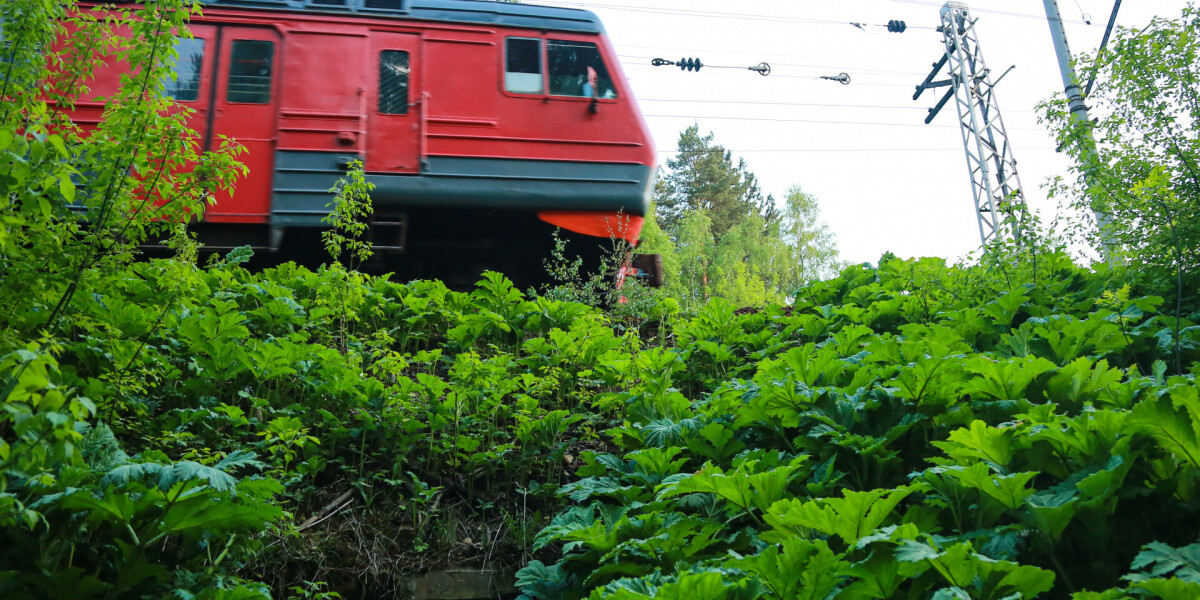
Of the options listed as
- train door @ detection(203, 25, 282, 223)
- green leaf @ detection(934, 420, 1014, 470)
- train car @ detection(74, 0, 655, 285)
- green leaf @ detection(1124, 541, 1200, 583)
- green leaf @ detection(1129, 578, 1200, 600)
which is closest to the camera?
green leaf @ detection(1129, 578, 1200, 600)

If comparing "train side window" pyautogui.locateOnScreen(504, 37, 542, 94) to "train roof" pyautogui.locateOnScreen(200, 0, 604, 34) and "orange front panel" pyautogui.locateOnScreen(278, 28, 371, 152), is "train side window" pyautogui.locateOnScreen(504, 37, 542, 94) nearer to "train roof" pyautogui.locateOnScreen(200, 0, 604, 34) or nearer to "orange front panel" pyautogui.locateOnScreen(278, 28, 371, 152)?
"train roof" pyautogui.locateOnScreen(200, 0, 604, 34)

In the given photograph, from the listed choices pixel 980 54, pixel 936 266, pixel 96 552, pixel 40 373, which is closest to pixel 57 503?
pixel 96 552

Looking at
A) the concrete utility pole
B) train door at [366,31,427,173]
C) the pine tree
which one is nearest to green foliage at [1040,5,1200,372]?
the concrete utility pole

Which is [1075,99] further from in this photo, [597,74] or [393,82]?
[393,82]

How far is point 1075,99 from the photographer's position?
319 inches

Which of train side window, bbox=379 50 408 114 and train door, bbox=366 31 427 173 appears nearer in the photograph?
train door, bbox=366 31 427 173

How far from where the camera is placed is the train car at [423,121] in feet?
24.8

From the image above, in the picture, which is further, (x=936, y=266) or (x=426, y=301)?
(x=936, y=266)

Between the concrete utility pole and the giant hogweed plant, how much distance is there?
67cm

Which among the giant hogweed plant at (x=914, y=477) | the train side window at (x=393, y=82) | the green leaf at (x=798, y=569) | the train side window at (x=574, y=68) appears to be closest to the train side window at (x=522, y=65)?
the train side window at (x=574, y=68)

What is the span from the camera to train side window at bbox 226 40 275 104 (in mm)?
7690

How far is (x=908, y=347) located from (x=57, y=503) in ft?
12.7

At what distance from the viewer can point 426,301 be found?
6184 mm

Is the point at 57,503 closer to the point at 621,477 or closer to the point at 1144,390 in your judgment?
the point at 621,477
